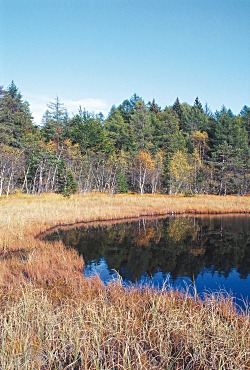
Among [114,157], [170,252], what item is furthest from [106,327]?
[114,157]

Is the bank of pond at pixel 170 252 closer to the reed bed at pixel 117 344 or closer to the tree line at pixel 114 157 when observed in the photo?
the reed bed at pixel 117 344

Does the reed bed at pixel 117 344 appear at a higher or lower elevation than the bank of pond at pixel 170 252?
higher

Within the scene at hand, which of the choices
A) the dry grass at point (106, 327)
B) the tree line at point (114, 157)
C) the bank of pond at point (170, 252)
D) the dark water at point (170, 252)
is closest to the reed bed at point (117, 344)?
the dry grass at point (106, 327)

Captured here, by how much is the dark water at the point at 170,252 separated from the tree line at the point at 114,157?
65.3ft

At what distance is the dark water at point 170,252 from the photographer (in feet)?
31.4

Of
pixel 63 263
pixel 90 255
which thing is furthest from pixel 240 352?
pixel 90 255

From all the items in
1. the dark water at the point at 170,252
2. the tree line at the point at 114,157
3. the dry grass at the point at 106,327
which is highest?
the tree line at the point at 114,157

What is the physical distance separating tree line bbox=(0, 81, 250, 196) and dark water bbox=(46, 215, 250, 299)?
65.3 feet

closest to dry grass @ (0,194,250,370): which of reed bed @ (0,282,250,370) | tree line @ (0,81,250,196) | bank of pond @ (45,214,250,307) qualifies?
reed bed @ (0,282,250,370)

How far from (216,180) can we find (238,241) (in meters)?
37.8

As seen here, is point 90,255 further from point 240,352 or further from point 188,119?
point 188,119

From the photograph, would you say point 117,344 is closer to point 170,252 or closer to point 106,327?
point 106,327

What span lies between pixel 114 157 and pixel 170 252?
37915 millimetres

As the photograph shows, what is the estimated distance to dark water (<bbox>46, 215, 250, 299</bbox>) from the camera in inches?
377
